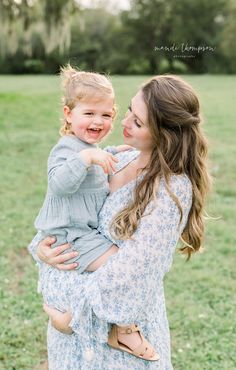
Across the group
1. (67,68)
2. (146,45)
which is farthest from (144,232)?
(146,45)

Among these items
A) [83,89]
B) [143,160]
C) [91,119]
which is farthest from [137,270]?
[83,89]

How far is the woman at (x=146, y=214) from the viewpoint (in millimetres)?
1962

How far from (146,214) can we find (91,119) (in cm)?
44

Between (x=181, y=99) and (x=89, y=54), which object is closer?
(x=181, y=99)

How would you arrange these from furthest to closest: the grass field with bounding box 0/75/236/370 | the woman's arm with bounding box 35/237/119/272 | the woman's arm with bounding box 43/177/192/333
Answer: the grass field with bounding box 0/75/236/370 → the woman's arm with bounding box 35/237/119/272 → the woman's arm with bounding box 43/177/192/333

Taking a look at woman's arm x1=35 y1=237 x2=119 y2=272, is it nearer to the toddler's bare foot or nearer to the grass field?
the toddler's bare foot

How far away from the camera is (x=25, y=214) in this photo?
6.32 metres

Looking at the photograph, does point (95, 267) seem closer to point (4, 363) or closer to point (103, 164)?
point (103, 164)

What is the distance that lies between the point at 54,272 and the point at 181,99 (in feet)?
2.71

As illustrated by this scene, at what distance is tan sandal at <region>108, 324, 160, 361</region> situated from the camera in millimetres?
2096

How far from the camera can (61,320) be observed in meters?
2.13

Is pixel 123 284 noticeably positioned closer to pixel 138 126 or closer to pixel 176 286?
pixel 138 126

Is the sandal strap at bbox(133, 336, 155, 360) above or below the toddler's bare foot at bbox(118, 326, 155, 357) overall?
below

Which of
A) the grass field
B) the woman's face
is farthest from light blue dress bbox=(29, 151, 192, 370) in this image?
the grass field
